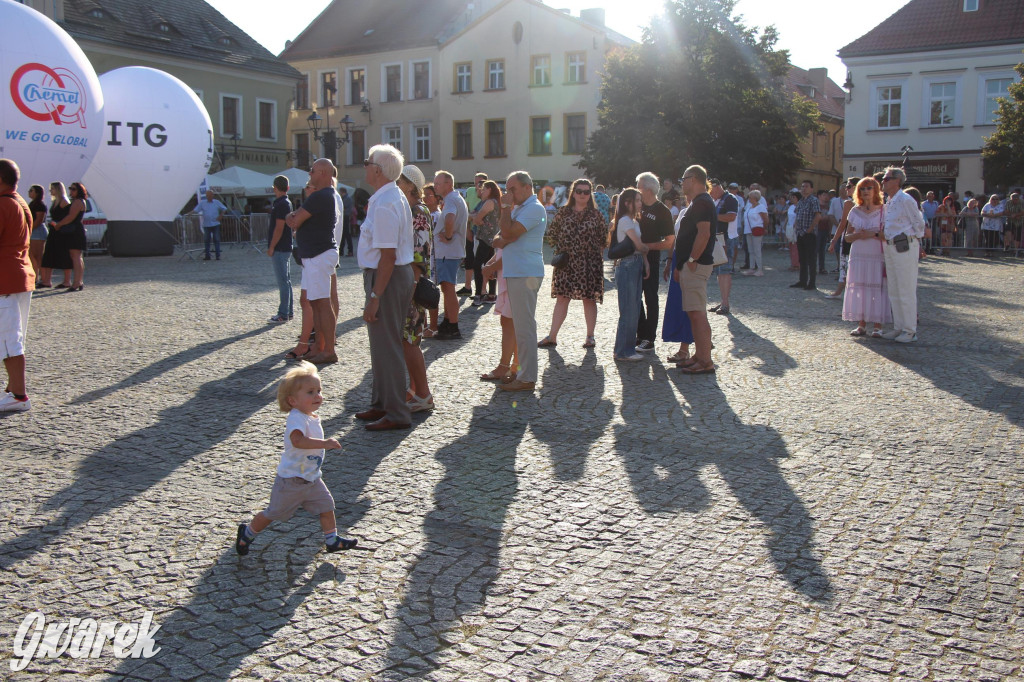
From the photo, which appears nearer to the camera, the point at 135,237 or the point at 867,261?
the point at 867,261

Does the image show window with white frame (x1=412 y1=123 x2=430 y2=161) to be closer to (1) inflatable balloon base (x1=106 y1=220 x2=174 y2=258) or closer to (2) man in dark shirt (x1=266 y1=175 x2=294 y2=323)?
(1) inflatable balloon base (x1=106 y1=220 x2=174 y2=258)

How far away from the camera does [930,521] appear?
5023 mm

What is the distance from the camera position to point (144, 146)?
24.6 m

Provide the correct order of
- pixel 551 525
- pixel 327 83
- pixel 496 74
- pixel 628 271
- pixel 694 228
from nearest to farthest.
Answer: pixel 551 525
pixel 694 228
pixel 628 271
pixel 496 74
pixel 327 83

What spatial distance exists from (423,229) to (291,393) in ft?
12.8

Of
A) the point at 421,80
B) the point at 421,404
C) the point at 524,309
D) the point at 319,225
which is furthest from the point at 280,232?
the point at 421,80

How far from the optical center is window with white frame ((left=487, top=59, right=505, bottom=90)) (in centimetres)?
5350

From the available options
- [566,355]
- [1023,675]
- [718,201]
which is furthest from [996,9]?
[1023,675]

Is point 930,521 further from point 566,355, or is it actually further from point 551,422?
point 566,355

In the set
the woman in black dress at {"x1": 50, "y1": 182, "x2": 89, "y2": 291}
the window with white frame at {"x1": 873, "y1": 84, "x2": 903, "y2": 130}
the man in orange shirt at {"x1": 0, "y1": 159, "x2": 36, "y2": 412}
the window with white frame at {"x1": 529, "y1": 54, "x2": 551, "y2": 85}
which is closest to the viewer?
the man in orange shirt at {"x1": 0, "y1": 159, "x2": 36, "y2": 412}

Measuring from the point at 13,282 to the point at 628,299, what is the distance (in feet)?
18.5

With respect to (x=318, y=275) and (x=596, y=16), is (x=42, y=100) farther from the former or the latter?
(x=596, y=16)

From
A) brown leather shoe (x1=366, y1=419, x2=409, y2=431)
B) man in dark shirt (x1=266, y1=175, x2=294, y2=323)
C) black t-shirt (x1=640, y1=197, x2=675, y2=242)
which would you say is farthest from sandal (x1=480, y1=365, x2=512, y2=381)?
man in dark shirt (x1=266, y1=175, x2=294, y2=323)

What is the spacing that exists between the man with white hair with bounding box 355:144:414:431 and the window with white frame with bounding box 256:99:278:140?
144ft
